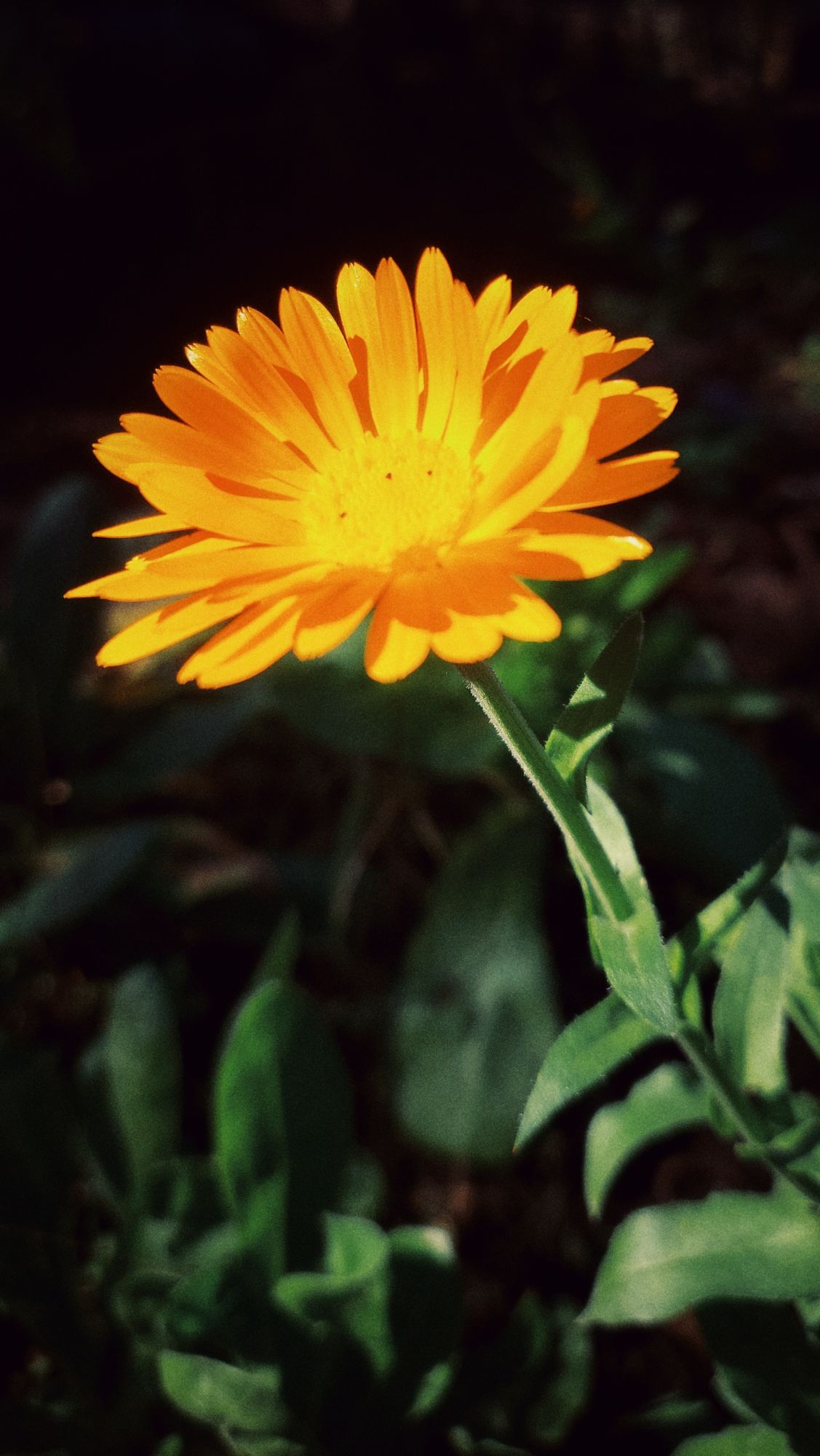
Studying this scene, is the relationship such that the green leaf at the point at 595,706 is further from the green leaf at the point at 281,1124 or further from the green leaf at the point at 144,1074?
the green leaf at the point at 144,1074

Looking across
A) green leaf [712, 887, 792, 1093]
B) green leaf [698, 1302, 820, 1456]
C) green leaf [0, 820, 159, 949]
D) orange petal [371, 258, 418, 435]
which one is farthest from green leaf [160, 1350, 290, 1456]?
orange petal [371, 258, 418, 435]

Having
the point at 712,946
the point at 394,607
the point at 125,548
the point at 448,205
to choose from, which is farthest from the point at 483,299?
the point at 448,205

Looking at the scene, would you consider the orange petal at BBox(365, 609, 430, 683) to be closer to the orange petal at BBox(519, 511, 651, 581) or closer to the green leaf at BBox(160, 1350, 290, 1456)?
the orange petal at BBox(519, 511, 651, 581)

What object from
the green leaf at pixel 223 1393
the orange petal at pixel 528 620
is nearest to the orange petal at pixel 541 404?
the orange petal at pixel 528 620

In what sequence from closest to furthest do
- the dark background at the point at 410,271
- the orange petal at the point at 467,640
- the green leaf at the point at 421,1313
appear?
the orange petal at the point at 467,640
the green leaf at the point at 421,1313
the dark background at the point at 410,271

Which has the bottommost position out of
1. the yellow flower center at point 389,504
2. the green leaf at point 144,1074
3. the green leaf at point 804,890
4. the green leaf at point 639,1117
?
the green leaf at point 639,1117

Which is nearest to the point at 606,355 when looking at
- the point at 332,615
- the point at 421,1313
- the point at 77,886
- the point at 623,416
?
the point at 623,416

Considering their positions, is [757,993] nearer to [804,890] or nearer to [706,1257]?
[804,890]
